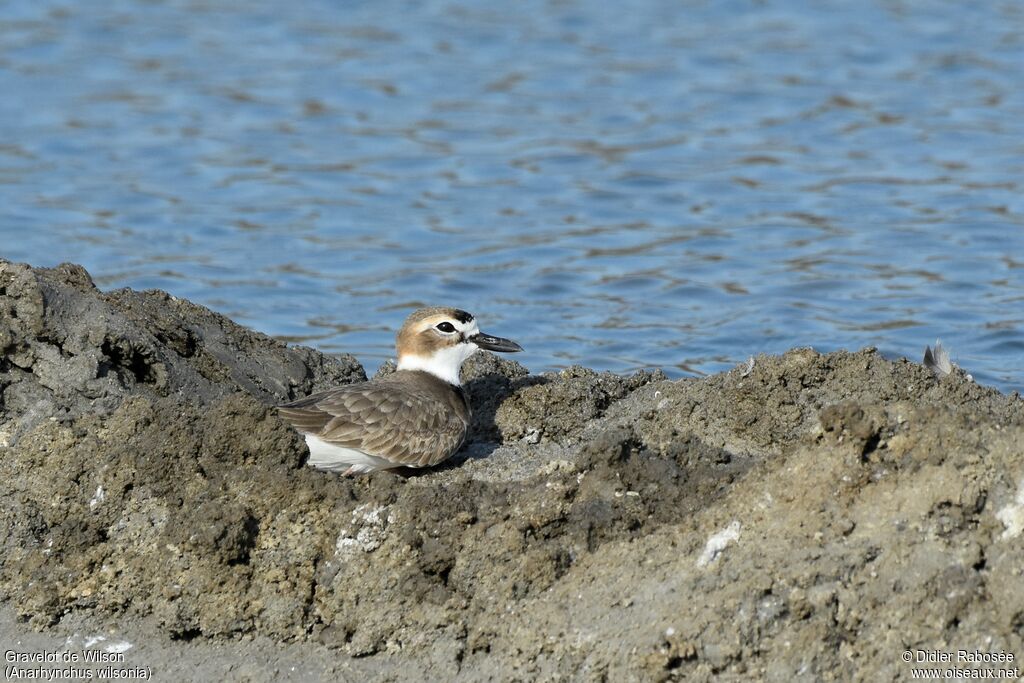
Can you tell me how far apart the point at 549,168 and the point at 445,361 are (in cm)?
852

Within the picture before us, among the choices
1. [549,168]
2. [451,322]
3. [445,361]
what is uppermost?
[451,322]

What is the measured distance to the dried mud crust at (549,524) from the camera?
529 centimetres

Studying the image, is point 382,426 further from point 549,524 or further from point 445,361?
point 549,524

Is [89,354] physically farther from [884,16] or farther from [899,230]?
[884,16]

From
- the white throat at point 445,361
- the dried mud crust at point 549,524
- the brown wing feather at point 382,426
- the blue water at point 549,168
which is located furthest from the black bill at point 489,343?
the blue water at point 549,168

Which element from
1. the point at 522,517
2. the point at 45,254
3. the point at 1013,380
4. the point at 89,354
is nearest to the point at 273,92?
the point at 45,254

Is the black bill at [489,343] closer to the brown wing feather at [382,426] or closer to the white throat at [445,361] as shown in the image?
the white throat at [445,361]

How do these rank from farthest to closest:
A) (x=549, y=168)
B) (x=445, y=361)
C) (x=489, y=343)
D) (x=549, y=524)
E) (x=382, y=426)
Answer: (x=549, y=168) → (x=489, y=343) → (x=445, y=361) → (x=382, y=426) → (x=549, y=524)

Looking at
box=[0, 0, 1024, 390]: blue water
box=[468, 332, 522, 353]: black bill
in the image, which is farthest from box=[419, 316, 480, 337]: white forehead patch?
box=[0, 0, 1024, 390]: blue water

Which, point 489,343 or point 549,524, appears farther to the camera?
point 489,343

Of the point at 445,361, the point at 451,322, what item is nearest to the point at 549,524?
the point at 445,361

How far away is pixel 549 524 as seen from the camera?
238 inches

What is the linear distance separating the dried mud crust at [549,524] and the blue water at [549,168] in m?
4.60

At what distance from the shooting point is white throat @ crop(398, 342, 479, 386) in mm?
8281
